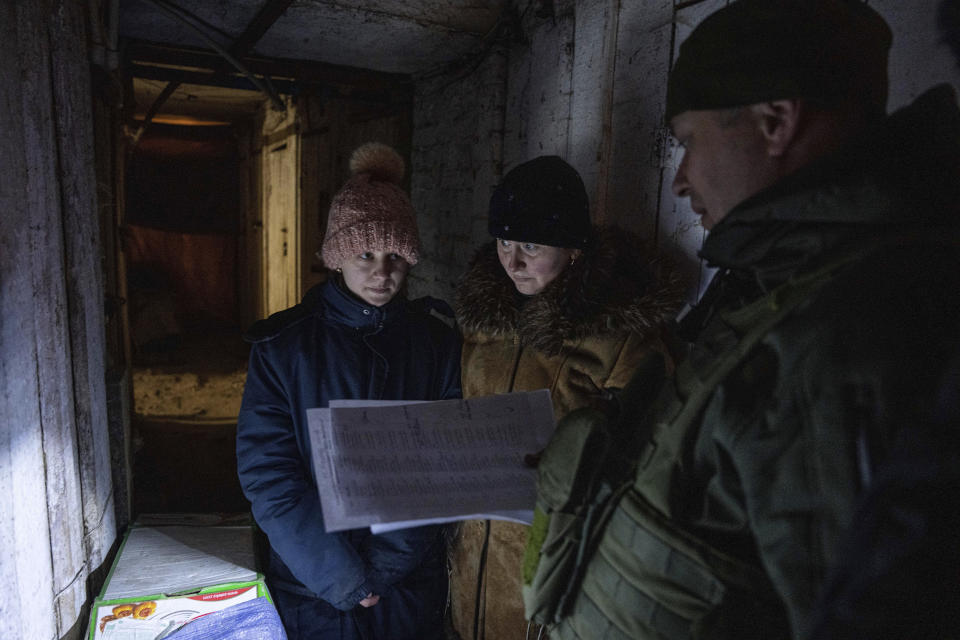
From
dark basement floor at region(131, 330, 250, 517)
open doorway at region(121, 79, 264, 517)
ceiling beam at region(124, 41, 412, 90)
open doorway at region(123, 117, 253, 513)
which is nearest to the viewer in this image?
ceiling beam at region(124, 41, 412, 90)

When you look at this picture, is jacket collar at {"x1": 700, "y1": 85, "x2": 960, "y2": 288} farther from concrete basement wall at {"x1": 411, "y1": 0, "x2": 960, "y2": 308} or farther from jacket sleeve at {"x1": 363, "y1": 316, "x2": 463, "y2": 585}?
jacket sleeve at {"x1": 363, "y1": 316, "x2": 463, "y2": 585}

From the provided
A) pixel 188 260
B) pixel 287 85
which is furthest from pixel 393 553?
pixel 188 260

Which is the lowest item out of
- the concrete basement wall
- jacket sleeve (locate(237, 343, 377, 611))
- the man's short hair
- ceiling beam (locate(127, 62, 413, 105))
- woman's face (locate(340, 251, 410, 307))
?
jacket sleeve (locate(237, 343, 377, 611))

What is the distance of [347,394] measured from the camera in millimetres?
1429

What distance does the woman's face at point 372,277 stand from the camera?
150cm

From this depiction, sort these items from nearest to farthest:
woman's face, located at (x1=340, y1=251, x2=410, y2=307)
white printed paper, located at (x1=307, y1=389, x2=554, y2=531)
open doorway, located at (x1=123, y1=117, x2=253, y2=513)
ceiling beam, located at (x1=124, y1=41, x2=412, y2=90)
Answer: white printed paper, located at (x1=307, y1=389, x2=554, y2=531)
woman's face, located at (x1=340, y1=251, x2=410, y2=307)
ceiling beam, located at (x1=124, y1=41, x2=412, y2=90)
open doorway, located at (x1=123, y1=117, x2=253, y2=513)

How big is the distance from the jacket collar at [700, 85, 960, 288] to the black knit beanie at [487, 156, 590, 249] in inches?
31.8

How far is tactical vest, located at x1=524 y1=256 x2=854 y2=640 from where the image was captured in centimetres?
58

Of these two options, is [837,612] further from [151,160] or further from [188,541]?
[151,160]

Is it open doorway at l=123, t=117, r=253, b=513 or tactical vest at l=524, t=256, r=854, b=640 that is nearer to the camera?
tactical vest at l=524, t=256, r=854, b=640

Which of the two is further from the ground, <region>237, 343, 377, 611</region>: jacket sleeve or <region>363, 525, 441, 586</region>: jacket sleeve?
<region>237, 343, 377, 611</region>: jacket sleeve

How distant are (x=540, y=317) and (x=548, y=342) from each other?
0.07 meters

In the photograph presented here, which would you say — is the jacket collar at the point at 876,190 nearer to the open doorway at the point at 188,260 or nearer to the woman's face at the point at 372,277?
the woman's face at the point at 372,277

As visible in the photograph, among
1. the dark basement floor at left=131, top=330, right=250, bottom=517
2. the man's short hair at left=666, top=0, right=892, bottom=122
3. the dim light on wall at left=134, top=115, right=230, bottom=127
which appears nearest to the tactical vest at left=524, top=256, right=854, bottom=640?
the man's short hair at left=666, top=0, right=892, bottom=122
